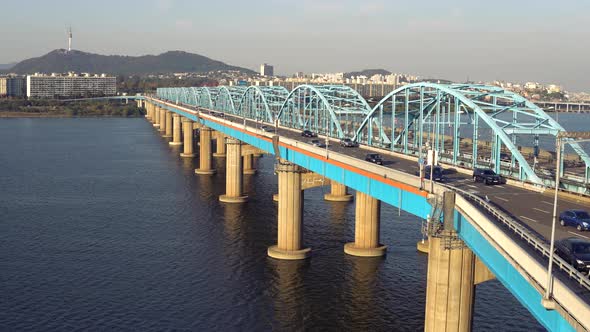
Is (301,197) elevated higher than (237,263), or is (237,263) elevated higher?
(301,197)

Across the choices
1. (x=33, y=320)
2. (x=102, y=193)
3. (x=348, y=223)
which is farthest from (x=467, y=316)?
(x=102, y=193)

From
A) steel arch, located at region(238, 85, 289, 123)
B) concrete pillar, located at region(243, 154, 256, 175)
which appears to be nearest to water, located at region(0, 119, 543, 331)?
concrete pillar, located at region(243, 154, 256, 175)

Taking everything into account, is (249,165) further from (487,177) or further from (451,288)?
(451,288)

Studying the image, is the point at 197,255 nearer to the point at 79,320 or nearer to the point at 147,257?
the point at 147,257

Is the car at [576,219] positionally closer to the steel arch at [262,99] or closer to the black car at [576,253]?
the black car at [576,253]

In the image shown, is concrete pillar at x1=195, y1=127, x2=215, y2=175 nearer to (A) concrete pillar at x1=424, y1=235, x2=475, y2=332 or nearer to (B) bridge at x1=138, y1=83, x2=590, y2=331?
(B) bridge at x1=138, y1=83, x2=590, y2=331
